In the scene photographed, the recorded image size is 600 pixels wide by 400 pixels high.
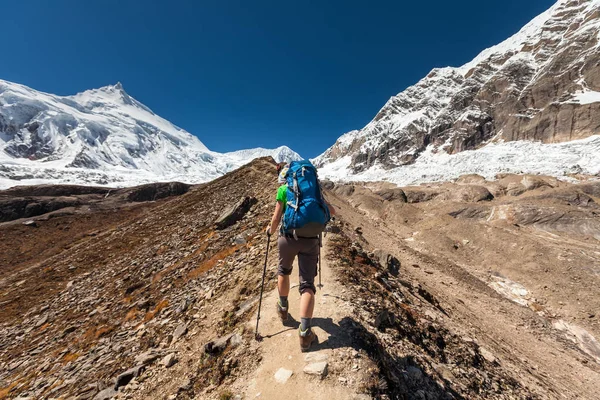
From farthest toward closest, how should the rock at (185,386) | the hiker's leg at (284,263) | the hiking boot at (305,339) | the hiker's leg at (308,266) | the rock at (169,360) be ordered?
the rock at (169,360) < the hiker's leg at (284,263) < the hiker's leg at (308,266) < the rock at (185,386) < the hiking boot at (305,339)

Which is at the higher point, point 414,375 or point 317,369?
point 317,369

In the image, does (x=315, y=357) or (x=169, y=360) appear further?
(x=169, y=360)

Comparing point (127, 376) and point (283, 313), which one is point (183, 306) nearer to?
point (127, 376)

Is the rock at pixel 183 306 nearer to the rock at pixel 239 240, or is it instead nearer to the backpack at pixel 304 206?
the rock at pixel 239 240

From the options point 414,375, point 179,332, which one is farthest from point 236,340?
point 414,375

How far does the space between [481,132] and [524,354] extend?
7966 inches

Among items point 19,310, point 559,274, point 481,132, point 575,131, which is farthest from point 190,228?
point 481,132

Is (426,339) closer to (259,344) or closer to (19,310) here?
(259,344)

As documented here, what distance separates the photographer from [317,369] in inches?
150

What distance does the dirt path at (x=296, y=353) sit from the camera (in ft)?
11.8

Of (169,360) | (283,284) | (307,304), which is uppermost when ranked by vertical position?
(283,284)

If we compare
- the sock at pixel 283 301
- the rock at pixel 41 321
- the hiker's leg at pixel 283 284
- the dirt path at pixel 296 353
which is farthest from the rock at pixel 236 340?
the rock at pixel 41 321

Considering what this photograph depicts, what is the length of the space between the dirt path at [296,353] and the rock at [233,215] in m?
6.87

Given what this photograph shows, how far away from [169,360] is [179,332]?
38.0 inches
